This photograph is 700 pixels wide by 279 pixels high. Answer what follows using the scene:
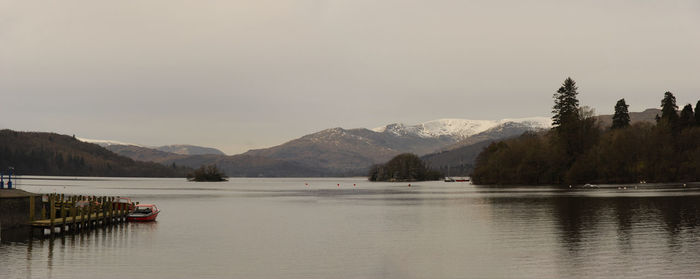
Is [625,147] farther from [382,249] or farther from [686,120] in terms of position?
[382,249]

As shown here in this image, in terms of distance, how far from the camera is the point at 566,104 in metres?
196

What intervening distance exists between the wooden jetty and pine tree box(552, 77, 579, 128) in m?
150

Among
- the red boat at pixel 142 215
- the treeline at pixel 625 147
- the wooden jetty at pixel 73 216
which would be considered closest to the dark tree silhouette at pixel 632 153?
the treeline at pixel 625 147

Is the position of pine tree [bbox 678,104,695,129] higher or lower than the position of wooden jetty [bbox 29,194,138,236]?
higher

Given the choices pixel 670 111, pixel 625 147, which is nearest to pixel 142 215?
pixel 625 147

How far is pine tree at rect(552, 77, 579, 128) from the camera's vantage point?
192375 millimetres

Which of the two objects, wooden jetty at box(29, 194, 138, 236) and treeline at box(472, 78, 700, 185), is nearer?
wooden jetty at box(29, 194, 138, 236)

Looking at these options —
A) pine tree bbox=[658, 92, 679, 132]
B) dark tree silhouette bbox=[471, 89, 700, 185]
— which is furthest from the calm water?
pine tree bbox=[658, 92, 679, 132]

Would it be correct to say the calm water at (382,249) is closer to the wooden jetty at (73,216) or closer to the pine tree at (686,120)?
the wooden jetty at (73,216)

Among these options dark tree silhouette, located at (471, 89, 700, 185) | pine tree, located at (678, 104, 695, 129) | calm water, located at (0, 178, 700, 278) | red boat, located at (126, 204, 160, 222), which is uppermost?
pine tree, located at (678, 104, 695, 129)

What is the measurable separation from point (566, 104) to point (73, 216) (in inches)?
6557

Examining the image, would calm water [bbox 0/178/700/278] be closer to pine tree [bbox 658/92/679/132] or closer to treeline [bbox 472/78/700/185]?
treeline [bbox 472/78/700/185]

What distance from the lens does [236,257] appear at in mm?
42156

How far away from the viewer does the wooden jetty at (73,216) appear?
52.1m
